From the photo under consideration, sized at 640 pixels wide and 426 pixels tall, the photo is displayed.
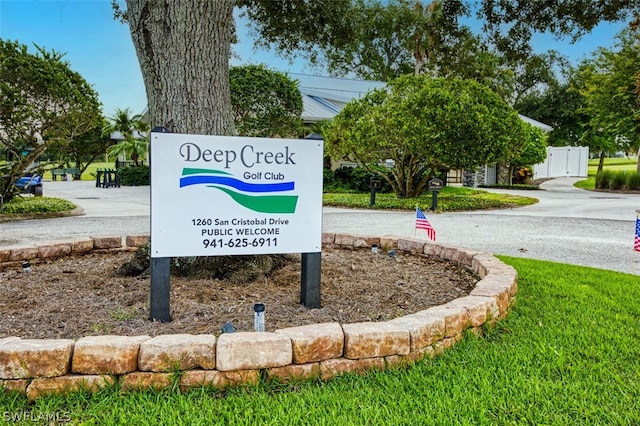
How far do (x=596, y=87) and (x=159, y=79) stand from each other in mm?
21929

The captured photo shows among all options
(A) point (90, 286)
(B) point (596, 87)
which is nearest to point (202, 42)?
(A) point (90, 286)

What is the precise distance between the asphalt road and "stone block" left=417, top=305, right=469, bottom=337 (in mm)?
3306

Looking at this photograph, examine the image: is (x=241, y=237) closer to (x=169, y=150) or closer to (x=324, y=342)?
(x=169, y=150)

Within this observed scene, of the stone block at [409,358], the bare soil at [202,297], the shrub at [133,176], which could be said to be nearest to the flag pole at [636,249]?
the bare soil at [202,297]

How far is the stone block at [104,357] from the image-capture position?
7.28 ft

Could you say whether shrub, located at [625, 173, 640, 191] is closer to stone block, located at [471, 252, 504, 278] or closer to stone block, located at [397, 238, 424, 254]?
stone block, located at [397, 238, 424, 254]

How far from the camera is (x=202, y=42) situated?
11.9 feet

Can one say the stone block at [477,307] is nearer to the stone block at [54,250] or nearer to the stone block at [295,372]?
the stone block at [295,372]

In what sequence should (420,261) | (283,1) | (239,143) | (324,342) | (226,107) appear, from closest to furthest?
(324,342)
(239,143)
(226,107)
(420,261)
(283,1)

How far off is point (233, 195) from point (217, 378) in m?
1.10

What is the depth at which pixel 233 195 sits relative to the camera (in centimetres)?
297

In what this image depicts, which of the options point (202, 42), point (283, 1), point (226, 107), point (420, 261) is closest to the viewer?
point (202, 42)

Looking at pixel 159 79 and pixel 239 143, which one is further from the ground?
pixel 159 79

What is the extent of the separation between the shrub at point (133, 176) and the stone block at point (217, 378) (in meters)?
23.2
